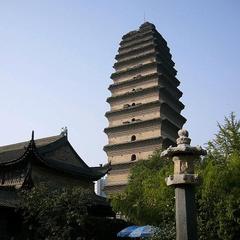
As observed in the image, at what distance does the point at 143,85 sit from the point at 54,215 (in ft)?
68.7

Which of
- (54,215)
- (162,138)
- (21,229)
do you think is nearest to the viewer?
(54,215)

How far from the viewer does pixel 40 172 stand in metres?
21.6

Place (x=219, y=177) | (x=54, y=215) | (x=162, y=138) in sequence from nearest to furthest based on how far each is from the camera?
(x=219, y=177)
(x=54, y=215)
(x=162, y=138)

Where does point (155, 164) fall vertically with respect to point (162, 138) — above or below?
below

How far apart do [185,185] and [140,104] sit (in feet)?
84.7

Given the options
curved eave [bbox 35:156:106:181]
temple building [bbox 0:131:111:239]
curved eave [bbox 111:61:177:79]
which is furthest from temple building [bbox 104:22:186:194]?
temple building [bbox 0:131:111:239]

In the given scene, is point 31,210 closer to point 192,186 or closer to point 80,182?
point 80,182

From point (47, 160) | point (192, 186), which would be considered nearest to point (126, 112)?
point (47, 160)

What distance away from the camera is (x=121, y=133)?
3406 cm

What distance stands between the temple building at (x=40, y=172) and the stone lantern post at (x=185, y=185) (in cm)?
1043

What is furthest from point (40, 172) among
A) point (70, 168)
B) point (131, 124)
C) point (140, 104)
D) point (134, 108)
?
point (140, 104)

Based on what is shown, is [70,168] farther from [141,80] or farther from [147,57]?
[147,57]

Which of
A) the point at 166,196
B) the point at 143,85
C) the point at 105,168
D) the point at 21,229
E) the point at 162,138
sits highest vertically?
the point at 143,85

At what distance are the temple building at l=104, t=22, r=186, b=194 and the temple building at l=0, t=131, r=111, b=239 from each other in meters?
6.27
